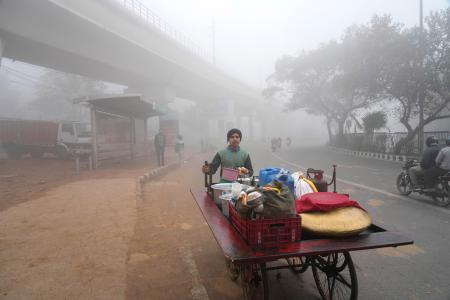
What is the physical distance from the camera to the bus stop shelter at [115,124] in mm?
13898

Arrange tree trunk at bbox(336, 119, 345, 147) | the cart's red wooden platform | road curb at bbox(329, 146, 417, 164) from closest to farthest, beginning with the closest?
the cart's red wooden platform → road curb at bbox(329, 146, 417, 164) → tree trunk at bbox(336, 119, 345, 147)

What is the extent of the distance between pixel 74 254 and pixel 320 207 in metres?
3.61

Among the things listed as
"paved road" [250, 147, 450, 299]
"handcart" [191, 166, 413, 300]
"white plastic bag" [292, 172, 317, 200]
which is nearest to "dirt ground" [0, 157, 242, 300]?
"handcart" [191, 166, 413, 300]

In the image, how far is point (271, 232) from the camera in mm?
2453

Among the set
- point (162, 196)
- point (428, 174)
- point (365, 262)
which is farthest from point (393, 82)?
point (365, 262)

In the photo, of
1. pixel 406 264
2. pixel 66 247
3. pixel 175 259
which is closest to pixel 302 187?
pixel 406 264

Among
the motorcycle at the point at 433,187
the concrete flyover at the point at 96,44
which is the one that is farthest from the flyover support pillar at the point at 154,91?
the motorcycle at the point at 433,187

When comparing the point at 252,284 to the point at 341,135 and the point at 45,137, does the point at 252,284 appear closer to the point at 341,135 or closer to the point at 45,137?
the point at 45,137

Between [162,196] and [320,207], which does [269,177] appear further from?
[162,196]

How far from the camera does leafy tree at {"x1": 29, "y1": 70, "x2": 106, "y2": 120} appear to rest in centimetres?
4303

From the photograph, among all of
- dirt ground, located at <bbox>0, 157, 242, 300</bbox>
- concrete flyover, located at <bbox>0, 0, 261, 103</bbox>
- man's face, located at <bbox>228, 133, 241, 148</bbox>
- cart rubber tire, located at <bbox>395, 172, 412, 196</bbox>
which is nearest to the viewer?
dirt ground, located at <bbox>0, 157, 242, 300</bbox>

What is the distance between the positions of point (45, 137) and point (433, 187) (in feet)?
62.8

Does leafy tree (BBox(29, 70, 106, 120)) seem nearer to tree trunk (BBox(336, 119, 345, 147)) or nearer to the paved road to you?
tree trunk (BBox(336, 119, 345, 147))

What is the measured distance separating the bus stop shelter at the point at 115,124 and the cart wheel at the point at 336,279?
1155cm
